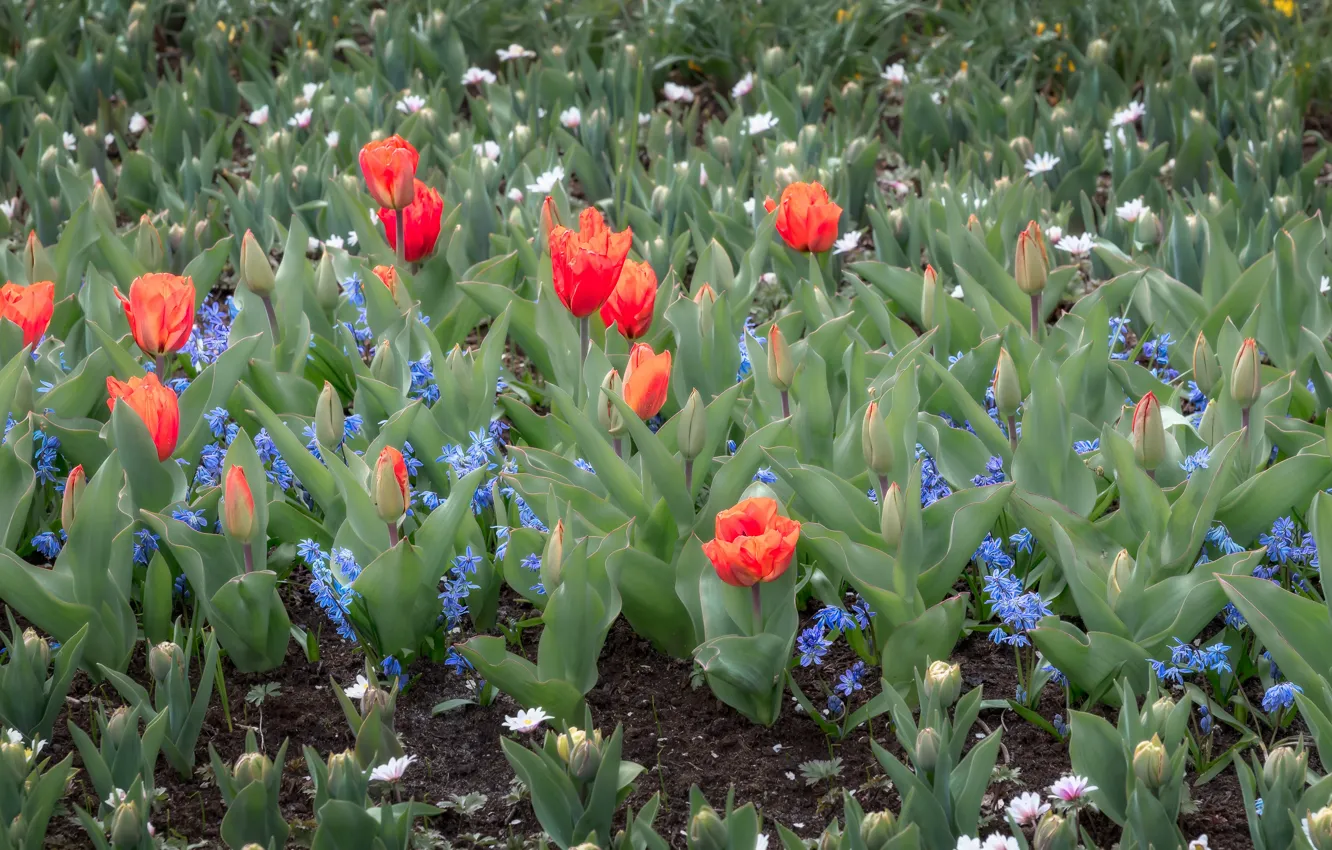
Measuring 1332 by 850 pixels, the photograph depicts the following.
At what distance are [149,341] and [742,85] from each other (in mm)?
2472

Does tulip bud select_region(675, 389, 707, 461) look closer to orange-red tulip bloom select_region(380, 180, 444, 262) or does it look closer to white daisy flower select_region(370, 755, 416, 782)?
white daisy flower select_region(370, 755, 416, 782)

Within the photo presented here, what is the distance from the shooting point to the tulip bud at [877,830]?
141cm

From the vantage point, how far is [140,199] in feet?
11.4

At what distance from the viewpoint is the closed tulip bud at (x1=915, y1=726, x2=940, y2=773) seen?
1489 mm

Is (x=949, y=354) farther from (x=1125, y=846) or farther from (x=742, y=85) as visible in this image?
(x=742, y=85)

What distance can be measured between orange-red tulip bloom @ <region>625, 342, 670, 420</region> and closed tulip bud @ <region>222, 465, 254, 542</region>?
1.67 ft

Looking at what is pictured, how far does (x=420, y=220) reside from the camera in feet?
8.17

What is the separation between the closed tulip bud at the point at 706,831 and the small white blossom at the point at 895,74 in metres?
3.14

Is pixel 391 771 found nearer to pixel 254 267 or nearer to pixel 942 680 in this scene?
pixel 942 680

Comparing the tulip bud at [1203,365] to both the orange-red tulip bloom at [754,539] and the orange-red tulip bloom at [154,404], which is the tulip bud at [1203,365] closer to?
the orange-red tulip bloom at [754,539]

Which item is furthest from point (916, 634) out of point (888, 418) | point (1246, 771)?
point (1246, 771)

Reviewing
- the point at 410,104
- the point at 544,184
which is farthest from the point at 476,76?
the point at 544,184

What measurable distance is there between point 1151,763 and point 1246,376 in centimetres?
68

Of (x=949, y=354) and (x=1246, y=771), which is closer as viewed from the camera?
(x=1246, y=771)
